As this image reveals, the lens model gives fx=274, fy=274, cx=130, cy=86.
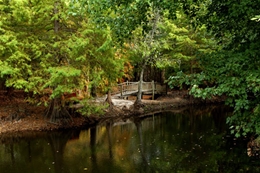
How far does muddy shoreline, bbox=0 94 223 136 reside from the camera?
13.9 meters

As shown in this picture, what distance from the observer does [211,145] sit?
456 inches

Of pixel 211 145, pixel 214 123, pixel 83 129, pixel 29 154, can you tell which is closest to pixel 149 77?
pixel 214 123

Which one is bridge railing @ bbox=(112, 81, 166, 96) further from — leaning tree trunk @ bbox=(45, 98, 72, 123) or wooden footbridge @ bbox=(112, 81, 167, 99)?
leaning tree trunk @ bbox=(45, 98, 72, 123)

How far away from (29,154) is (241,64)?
8733mm

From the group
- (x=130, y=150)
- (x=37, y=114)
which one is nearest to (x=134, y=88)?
(x=37, y=114)

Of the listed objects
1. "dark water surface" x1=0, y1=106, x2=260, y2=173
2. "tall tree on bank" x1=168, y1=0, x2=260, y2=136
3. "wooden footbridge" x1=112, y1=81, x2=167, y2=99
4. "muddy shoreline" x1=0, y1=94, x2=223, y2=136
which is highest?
"tall tree on bank" x1=168, y1=0, x2=260, y2=136

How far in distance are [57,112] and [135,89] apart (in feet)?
33.1

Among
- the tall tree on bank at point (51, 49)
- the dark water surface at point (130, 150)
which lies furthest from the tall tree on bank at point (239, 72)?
the tall tree on bank at point (51, 49)

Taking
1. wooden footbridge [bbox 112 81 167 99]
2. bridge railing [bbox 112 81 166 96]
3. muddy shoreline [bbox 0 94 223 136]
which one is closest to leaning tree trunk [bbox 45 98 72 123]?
muddy shoreline [bbox 0 94 223 136]

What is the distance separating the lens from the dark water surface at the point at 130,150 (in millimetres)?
9078

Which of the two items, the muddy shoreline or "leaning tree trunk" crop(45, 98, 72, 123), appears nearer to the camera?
the muddy shoreline

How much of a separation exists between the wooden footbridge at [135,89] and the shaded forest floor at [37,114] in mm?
1380

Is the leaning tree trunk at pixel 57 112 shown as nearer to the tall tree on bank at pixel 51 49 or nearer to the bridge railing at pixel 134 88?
the tall tree on bank at pixel 51 49

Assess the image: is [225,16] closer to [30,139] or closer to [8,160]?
[8,160]
